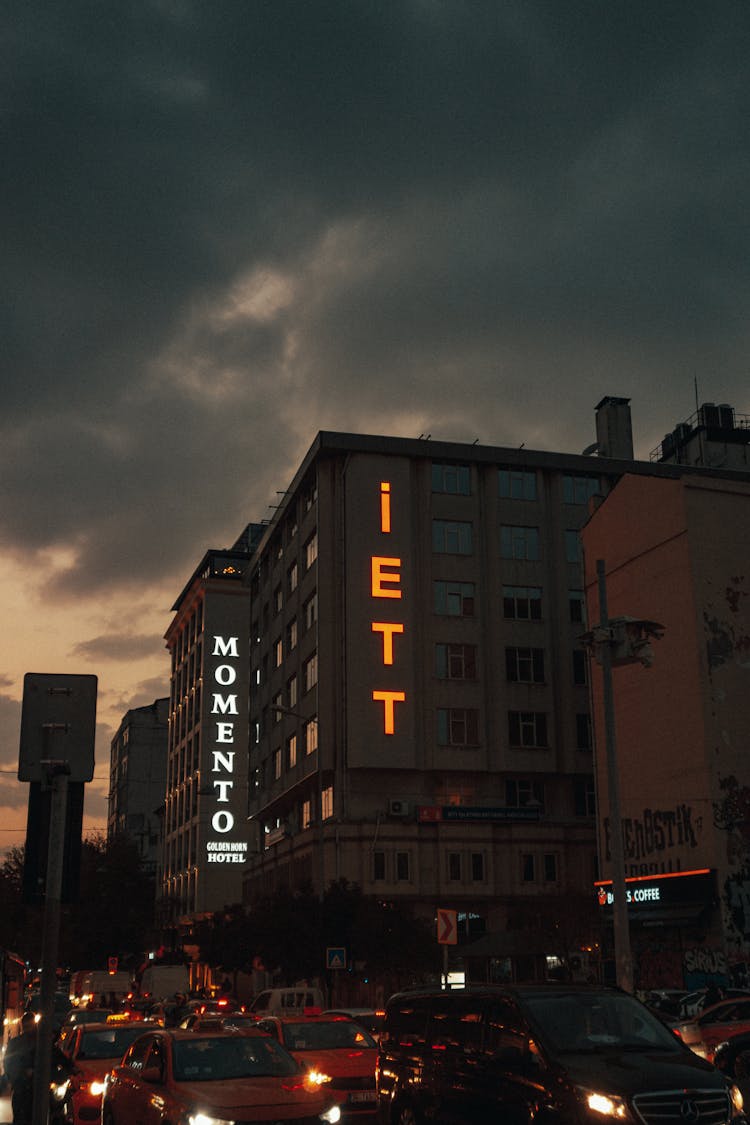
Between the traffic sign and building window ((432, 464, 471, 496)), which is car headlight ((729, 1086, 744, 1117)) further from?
building window ((432, 464, 471, 496))

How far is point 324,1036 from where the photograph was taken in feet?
66.6

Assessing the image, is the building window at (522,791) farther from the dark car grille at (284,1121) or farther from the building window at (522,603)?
the dark car grille at (284,1121)

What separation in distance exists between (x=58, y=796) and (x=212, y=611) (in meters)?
95.8

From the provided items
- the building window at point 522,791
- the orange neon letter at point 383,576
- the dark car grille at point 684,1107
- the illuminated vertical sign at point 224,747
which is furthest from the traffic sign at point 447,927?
the illuminated vertical sign at point 224,747

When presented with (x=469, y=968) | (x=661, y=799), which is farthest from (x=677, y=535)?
(x=469, y=968)

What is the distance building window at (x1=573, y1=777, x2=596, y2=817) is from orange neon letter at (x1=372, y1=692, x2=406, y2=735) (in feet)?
38.2

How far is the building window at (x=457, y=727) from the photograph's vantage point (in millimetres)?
65875

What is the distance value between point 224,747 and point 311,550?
110 ft

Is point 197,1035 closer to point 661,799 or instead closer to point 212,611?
point 661,799

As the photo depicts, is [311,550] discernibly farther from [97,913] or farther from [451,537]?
[97,913]

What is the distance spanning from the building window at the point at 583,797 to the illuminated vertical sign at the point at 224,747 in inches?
1487

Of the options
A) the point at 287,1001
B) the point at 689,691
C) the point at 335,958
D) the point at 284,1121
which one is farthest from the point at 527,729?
the point at 284,1121

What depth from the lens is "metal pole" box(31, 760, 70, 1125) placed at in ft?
27.3

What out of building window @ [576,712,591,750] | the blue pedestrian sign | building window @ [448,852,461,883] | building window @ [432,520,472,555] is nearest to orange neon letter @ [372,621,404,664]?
building window @ [432,520,472,555]
